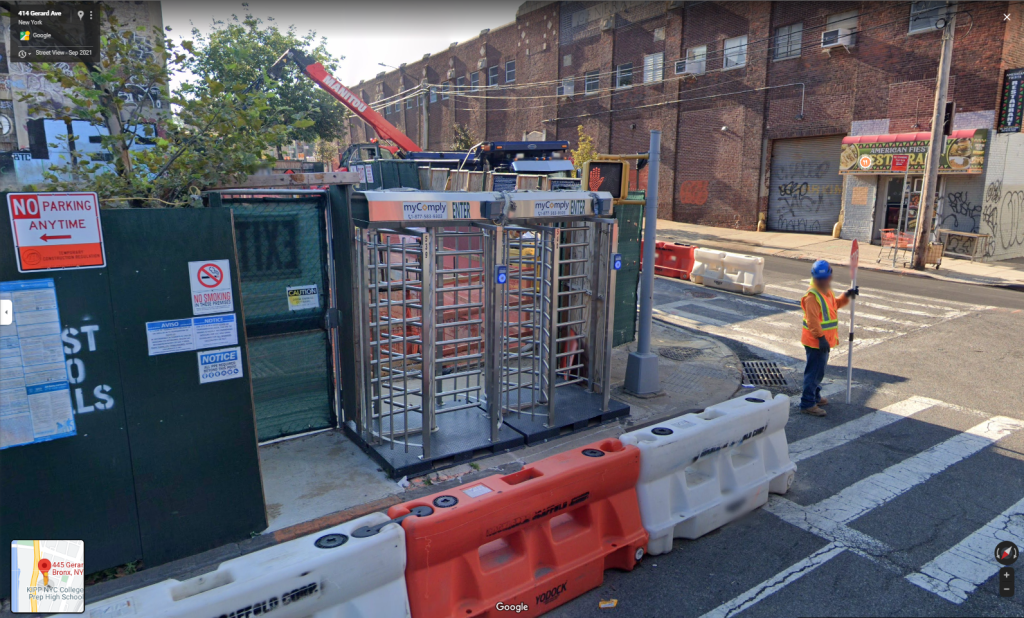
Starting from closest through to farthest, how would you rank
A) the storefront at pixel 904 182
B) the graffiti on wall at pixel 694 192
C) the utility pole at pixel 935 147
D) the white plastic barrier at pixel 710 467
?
the white plastic barrier at pixel 710 467
the utility pole at pixel 935 147
the storefront at pixel 904 182
the graffiti on wall at pixel 694 192

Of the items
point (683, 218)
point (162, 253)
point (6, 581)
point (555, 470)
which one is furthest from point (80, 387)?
point (683, 218)

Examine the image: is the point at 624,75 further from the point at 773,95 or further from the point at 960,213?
the point at 960,213

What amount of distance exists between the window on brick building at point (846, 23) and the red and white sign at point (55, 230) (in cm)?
2742

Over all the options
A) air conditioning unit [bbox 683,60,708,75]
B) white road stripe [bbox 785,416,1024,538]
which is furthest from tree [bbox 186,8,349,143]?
white road stripe [bbox 785,416,1024,538]

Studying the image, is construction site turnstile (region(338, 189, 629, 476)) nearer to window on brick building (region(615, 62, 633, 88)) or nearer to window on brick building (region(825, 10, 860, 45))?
window on brick building (region(825, 10, 860, 45))

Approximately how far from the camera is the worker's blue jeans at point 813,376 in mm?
7918

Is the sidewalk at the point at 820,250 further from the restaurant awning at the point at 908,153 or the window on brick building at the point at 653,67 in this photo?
the window on brick building at the point at 653,67

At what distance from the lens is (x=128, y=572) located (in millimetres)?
4742

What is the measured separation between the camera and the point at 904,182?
2206cm

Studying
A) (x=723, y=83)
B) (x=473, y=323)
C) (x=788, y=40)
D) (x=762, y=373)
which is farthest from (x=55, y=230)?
(x=723, y=83)

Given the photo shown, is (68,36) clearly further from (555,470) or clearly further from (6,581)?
(555,470)

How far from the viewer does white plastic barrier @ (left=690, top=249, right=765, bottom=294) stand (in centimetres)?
1534

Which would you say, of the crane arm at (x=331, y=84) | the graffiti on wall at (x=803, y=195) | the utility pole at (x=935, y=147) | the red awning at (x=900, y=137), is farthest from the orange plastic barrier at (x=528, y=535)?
the graffiti on wall at (x=803, y=195)

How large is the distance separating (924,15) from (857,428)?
70.6 feet
